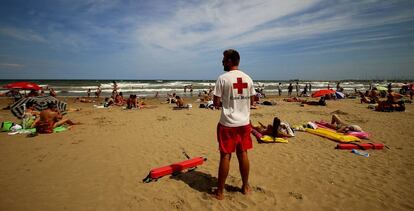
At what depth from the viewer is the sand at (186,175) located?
3.37 meters

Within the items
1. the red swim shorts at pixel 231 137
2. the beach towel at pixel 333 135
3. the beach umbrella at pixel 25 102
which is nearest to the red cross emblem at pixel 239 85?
the red swim shorts at pixel 231 137

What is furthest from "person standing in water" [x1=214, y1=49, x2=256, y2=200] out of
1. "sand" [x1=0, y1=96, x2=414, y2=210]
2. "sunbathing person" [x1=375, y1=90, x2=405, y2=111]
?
"sunbathing person" [x1=375, y1=90, x2=405, y2=111]

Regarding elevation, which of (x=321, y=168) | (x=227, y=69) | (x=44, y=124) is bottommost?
(x=321, y=168)

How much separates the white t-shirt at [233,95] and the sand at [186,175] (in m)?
1.24

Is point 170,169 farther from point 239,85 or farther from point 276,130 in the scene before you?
point 276,130

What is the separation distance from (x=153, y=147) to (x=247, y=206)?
11.9 feet

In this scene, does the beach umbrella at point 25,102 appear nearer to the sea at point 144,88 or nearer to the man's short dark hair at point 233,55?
the man's short dark hair at point 233,55

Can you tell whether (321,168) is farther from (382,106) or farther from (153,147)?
(382,106)

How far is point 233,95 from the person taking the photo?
10.2 ft

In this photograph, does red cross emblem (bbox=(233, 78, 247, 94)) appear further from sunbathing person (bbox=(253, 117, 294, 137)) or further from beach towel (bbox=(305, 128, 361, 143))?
beach towel (bbox=(305, 128, 361, 143))

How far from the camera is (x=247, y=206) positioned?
3.22 m

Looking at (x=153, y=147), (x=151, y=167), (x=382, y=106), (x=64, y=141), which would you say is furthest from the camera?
(x=382, y=106)

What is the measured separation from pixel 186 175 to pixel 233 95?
1.99 m

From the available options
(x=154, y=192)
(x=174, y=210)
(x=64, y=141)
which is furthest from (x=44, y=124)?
(x=174, y=210)
